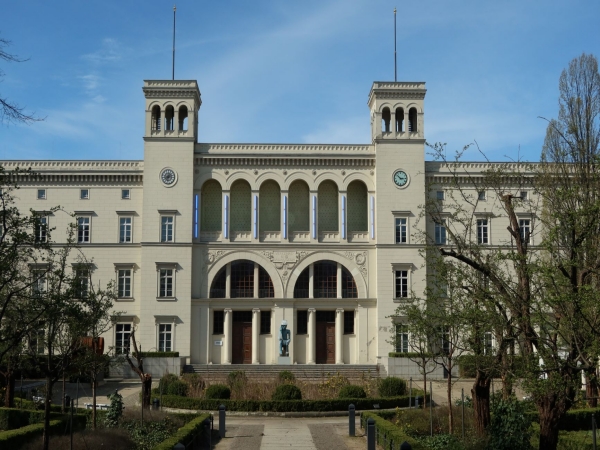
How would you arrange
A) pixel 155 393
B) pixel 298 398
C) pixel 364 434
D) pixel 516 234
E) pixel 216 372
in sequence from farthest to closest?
pixel 216 372 < pixel 155 393 < pixel 298 398 < pixel 364 434 < pixel 516 234

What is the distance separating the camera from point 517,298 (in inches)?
701

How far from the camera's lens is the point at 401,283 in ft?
173

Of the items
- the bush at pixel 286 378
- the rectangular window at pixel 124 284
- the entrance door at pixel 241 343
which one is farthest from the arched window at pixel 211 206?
→ the bush at pixel 286 378

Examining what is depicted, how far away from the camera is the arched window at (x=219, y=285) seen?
53188 mm

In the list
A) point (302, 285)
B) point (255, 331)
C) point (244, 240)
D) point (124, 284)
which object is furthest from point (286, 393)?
point (124, 284)

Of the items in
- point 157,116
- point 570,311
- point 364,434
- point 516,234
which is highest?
point 157,116

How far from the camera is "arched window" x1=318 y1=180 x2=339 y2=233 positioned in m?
55.7

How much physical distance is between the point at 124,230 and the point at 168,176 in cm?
518

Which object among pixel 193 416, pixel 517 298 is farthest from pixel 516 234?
pixel 193 416

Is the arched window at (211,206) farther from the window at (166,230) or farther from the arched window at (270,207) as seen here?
the arched window at (270,207)

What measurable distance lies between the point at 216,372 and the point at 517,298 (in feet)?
114

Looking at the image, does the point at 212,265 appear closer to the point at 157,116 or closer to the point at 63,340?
the point at 157,116

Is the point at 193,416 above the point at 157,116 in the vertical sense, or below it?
below

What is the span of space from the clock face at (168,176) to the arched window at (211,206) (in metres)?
2.83
